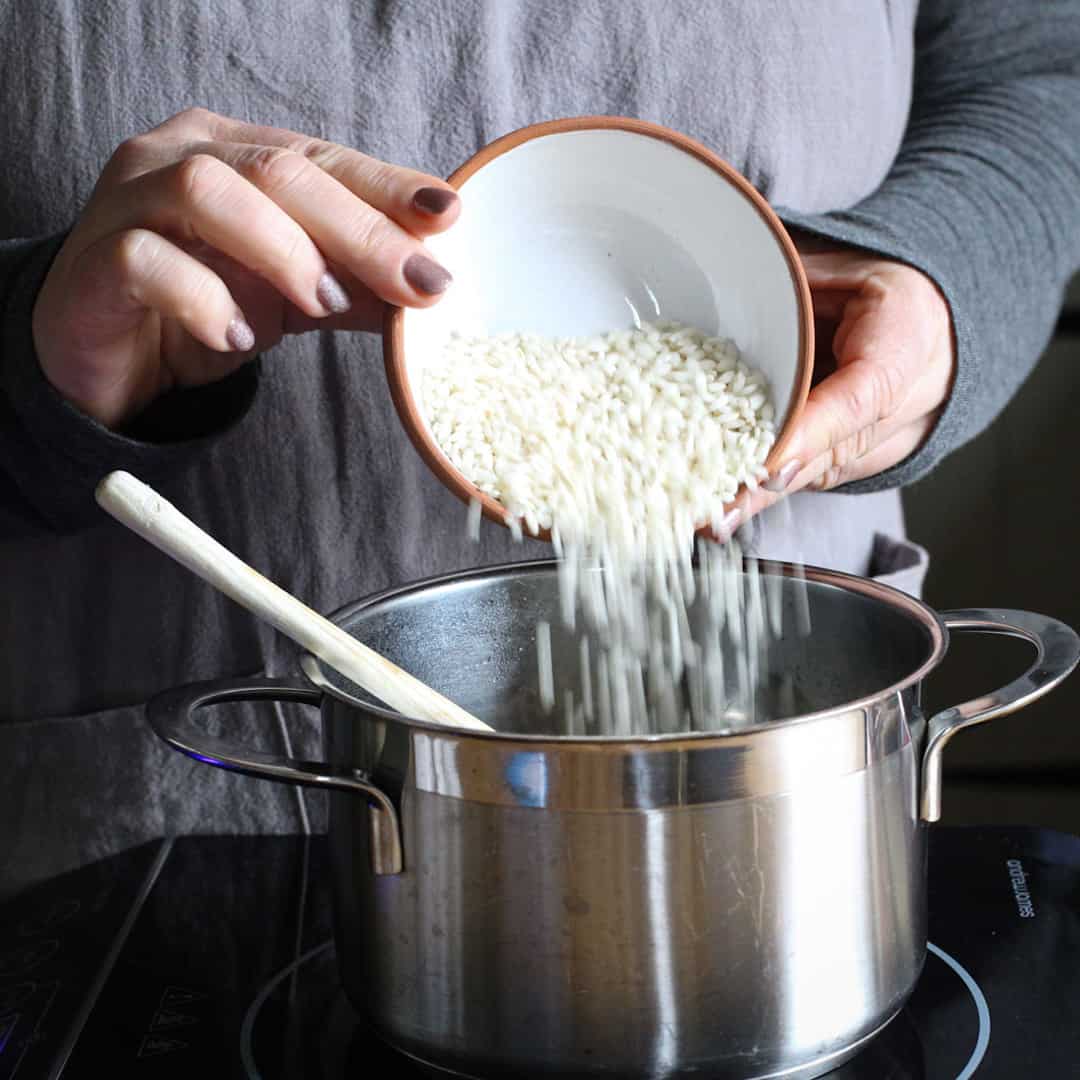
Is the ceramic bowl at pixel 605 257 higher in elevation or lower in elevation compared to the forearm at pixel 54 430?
higher

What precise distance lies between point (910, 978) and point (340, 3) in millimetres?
611

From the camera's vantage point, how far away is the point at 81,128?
2.57ft

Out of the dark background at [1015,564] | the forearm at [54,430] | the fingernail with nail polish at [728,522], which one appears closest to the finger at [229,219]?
the forearm at [54,430]

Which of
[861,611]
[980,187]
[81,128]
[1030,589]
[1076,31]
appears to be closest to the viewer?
[861,611]

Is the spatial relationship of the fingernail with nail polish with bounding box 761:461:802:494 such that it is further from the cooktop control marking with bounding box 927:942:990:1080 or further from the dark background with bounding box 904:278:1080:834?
the dark background with bounding box 904:278:1080:834

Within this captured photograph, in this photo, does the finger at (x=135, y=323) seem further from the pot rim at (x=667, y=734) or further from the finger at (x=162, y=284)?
the pot rim at (x=667, y=734)

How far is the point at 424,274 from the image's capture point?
0.62 m

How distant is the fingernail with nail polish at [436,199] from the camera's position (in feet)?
2.01

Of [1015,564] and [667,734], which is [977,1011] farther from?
[1015,564]

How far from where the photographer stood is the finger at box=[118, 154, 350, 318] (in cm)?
60

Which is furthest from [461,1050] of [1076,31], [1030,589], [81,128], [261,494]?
[1030,589]

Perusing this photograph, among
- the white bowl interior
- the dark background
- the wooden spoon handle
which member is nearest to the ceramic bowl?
the white bowl interior

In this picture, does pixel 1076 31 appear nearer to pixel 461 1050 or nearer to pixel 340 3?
pixel 340 3

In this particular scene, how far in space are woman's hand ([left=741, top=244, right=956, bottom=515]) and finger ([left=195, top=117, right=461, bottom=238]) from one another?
21 centimetres
